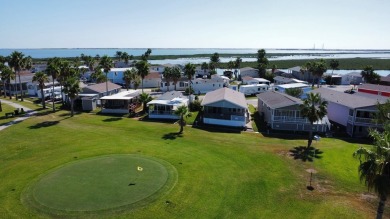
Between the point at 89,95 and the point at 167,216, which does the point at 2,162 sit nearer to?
the point at 167,216

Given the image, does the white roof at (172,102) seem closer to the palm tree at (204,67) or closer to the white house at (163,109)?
the white house at (163,109)

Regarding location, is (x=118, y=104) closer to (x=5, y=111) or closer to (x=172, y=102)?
(x=172, y=102)

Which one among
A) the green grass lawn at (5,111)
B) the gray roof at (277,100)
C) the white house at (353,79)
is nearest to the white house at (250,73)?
the white house at (353,79)

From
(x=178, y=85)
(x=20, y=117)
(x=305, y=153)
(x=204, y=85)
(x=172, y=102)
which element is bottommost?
(x=305, y=153)

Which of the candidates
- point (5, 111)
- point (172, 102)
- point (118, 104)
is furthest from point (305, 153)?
point (5, 111)

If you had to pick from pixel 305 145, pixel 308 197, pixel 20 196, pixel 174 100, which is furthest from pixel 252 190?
pixel 174 100

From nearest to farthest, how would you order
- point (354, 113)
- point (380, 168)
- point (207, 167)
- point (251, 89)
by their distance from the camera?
point (380, 168)
point (207, 167)
point (354, 113)
point (251, 89)
